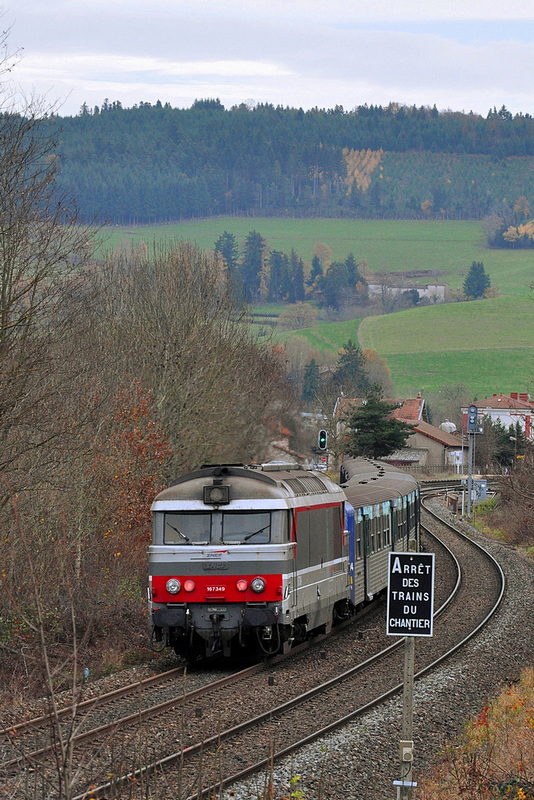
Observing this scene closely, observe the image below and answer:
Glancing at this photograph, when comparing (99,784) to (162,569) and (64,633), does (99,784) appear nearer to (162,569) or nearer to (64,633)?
(162,569)

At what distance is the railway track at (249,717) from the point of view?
1037 cm

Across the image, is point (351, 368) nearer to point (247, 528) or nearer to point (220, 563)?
point (247, 528)

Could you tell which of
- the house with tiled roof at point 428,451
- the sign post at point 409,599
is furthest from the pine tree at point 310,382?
the sign post at point 409,599

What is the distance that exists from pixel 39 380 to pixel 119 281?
26.4 m

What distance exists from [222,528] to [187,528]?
552mm

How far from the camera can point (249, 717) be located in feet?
44.7

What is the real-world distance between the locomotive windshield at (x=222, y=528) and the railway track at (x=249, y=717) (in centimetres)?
204

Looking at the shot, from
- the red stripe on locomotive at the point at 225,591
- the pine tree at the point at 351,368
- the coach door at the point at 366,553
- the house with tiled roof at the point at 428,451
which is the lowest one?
the house with tiled roof at the point at 428,451

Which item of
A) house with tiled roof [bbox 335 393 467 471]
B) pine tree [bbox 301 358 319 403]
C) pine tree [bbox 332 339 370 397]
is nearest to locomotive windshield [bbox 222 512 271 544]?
house with tiled roof [bbox 335 393 467 471]

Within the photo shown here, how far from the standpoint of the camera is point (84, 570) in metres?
22.9

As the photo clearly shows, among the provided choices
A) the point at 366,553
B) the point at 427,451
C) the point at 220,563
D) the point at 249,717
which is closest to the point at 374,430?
the point at 427,451

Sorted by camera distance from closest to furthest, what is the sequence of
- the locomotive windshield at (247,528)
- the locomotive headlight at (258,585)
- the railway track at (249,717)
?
1. the railway track at (249,717)
2. the locomotive headlight at (258,585)
3. the locomotive windshield at (247,528)

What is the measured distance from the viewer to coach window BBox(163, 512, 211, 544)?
1666 cm

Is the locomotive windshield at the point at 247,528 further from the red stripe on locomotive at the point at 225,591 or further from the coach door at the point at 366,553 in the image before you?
the coach door at the point at 366,553
